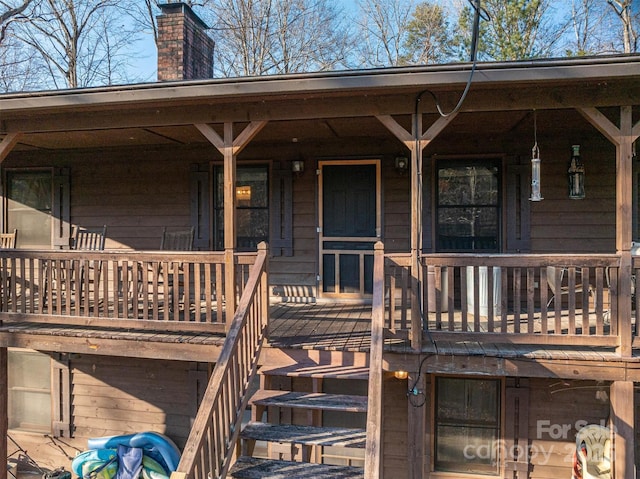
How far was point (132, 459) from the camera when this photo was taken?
5.08 m

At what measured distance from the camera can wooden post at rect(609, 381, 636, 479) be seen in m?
3.44

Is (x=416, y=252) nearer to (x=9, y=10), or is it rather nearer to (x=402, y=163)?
(x=402, y=163)

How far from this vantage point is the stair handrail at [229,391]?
2650 millimetres

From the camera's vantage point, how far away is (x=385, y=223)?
5621 mm

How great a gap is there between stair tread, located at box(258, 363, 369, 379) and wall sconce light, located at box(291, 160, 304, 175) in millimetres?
2730

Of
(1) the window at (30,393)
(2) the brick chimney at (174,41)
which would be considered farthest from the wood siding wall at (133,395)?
(2) the brick chimney at (174,41)

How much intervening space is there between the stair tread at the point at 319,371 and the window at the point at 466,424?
170cm

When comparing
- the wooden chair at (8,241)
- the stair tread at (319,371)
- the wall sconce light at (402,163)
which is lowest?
the stair tread at (319,371)

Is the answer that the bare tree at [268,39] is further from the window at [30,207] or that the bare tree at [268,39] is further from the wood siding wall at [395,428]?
the wood siding wall at [395,428]

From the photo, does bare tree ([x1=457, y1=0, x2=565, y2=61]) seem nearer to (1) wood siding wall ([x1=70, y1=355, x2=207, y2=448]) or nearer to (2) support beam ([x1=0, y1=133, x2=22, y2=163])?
(1) wood siding wall ([x1=70, y1=355, x2=207, y2=448])

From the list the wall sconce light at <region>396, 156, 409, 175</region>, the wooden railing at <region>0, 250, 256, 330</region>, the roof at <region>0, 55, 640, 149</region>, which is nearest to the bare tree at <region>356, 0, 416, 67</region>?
the wall sconce light at <region>396, 156, 409, 175</region>

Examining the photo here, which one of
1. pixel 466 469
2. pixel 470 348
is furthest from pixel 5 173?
pixel 466 469

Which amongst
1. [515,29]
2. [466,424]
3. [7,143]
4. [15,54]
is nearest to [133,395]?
[7,143]

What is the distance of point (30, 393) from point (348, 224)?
16.2 ft
